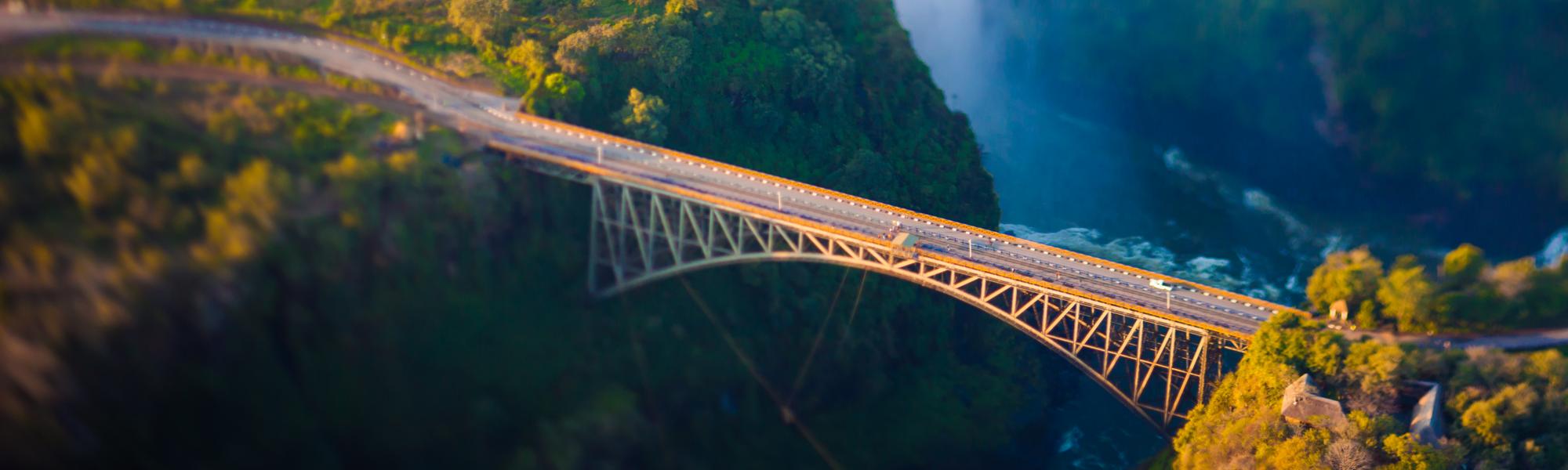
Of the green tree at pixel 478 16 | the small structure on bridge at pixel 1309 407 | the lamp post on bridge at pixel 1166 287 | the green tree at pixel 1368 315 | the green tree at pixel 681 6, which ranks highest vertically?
the green tree at pixel 681 6

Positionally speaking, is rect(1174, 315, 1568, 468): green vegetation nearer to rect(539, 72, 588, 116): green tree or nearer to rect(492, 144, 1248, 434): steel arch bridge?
rect(492, 144, 1248, 434): steel arch bridge

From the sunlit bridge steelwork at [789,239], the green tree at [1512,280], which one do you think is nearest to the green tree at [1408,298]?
the green tree at [1512,280]

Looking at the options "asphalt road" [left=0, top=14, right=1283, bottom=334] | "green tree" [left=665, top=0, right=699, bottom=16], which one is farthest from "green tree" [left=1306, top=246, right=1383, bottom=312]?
"green tree" [left=665, top=0, right=699, bottom=16]

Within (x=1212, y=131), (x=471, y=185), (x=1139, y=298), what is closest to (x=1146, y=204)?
(x=1212, y=131)

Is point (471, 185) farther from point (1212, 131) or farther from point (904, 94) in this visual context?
point (1212, 131)

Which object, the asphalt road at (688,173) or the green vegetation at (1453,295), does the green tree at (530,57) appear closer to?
the asphalt road at (688,173)

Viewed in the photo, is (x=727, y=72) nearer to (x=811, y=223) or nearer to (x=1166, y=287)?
(x=811, y=223)

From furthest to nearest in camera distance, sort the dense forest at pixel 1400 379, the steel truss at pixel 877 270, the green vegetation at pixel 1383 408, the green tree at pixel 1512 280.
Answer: the steel truss at pixel 877 270 → the green tree at pixel 1512 280 → the dense forest at pixel 1400 379 → the green vegetation at pixel 1383 408
